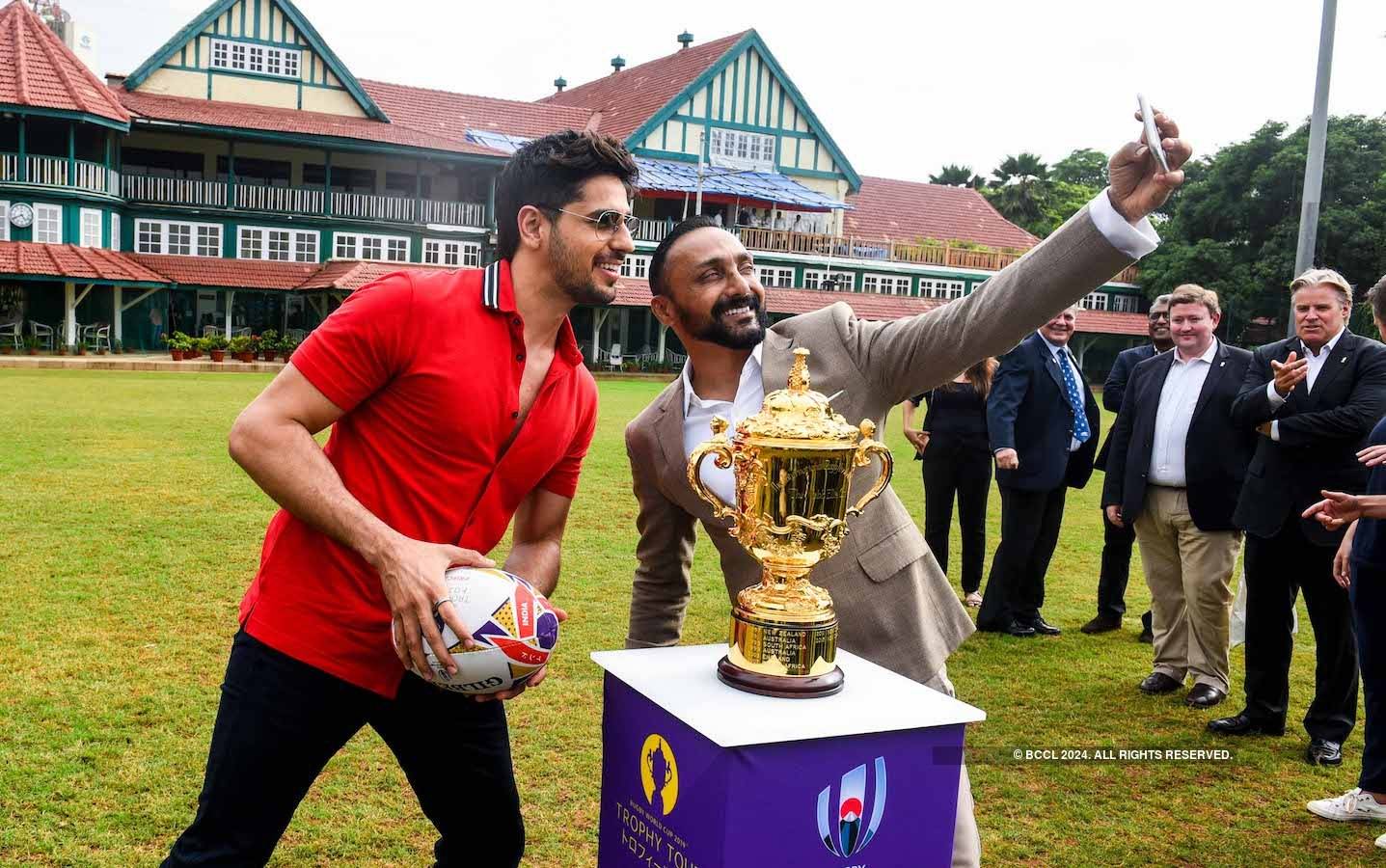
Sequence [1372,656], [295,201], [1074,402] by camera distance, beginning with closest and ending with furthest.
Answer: [1372,656] → [1074,402] → [295,201]

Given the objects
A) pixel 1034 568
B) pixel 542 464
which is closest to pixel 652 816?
pixel 542 464

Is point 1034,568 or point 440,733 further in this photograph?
point 1034,568

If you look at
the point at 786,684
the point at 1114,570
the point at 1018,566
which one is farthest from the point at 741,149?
the point at 786,684

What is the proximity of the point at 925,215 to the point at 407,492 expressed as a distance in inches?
2063

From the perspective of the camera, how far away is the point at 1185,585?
21.3 ft

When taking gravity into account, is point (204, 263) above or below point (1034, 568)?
above

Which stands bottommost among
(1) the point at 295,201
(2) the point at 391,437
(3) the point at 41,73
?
(2) the point at 391,437

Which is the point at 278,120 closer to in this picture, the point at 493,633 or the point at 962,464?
the point at 962,464

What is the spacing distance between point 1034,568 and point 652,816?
5956mm

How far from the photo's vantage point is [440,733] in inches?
116

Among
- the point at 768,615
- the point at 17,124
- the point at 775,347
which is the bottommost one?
the point at 768,615

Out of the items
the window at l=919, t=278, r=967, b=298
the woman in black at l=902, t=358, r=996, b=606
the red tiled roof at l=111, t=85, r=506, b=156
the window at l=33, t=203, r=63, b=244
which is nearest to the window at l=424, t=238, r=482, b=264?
the red tiled roof at l=111, t=85, r=506, b=156

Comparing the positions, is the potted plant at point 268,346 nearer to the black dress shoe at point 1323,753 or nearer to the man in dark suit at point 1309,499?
the man in dark suit at point 1309,499

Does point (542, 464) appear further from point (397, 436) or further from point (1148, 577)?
point (1148, 577)
